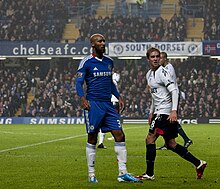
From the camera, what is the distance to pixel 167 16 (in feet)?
154

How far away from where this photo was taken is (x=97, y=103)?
414 inches

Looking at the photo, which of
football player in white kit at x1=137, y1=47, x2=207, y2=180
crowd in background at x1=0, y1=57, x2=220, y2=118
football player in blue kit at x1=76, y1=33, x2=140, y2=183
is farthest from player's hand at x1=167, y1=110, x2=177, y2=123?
crowd in background at x1=0, y1=57, x2=220, y2=118

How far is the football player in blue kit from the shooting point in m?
10.4

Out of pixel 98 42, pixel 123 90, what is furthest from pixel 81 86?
pixel 123 90

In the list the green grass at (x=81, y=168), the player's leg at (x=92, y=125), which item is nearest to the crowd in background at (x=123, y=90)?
the green grass at (x=81, y=168)

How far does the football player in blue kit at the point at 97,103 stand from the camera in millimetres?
10406

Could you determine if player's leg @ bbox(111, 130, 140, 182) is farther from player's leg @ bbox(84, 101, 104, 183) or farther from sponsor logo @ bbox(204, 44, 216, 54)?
sponsor logo @ bbox(204, 44, 216, 54)

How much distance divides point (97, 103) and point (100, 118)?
246 millimetres

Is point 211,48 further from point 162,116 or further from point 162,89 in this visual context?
point 162,116

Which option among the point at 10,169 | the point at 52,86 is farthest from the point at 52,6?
the point at 10,169

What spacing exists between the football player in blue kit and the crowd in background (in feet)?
94.8

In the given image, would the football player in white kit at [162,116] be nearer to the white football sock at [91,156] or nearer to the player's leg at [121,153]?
the player's leg at [121,153]

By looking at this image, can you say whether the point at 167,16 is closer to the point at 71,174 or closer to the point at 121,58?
the point at 121,58

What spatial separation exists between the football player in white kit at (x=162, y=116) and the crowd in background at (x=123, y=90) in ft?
94.0
